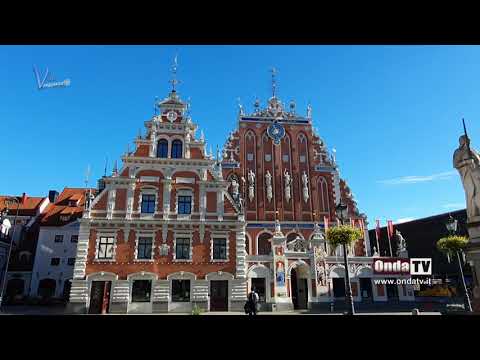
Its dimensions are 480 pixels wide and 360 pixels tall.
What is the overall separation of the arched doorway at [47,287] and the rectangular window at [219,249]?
19.3 m

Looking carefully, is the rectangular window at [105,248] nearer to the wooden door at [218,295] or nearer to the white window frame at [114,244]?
the white window frame at [114,244]

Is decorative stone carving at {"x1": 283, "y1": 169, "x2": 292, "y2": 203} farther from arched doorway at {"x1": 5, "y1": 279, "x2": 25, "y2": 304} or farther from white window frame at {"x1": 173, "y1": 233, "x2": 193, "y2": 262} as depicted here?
arched doorway at {"x1": 5, "y1": 279, "x2": 25, "y2": 304}

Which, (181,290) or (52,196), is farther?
(52,196)

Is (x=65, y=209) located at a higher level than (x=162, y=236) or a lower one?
higher

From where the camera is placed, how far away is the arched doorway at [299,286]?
88.7ft

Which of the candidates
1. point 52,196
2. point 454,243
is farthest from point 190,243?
point 52,196

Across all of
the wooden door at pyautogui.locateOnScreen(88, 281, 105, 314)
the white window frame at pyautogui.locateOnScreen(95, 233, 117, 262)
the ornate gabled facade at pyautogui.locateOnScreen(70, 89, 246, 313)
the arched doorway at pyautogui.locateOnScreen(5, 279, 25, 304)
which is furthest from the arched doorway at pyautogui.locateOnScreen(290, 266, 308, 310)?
the arched doorway at pyautogui.locateOnScreen(5, 279, 25, 304)

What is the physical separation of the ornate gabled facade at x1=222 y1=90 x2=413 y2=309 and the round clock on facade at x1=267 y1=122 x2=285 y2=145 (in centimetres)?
10

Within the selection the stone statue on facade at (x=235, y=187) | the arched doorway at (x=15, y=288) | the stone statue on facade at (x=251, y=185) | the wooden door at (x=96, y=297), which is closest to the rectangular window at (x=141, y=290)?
the wooden door at (x=96, y=297)

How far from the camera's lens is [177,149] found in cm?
2652

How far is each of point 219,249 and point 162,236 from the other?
430 centimetres

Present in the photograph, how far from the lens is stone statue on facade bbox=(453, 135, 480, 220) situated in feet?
31.1

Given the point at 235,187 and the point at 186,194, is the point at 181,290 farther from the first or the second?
the point at 235,187
